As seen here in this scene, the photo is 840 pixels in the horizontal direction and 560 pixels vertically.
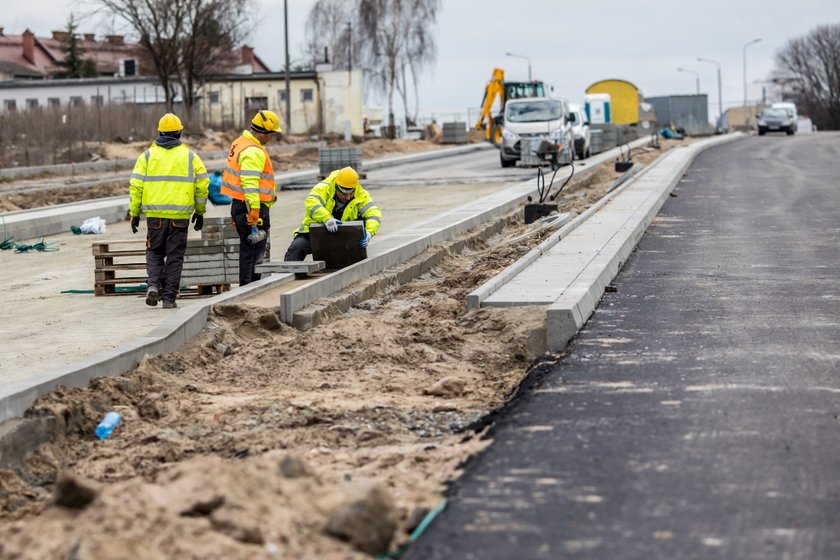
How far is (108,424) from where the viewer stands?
7996 mm

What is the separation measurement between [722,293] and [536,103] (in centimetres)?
2634

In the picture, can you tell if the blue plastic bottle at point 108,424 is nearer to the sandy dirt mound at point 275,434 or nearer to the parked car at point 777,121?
the sandy dirt mound at point 275,434

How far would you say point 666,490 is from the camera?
5.73 m

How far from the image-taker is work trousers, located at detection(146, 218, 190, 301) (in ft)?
41.6

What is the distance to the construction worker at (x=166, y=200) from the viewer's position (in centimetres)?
1259

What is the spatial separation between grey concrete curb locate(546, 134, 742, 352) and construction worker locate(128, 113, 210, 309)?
3970 mm

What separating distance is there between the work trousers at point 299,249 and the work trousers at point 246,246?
2.97ft

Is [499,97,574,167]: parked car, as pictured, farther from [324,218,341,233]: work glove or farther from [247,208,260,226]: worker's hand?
[247,208,260,226]: worker's hand

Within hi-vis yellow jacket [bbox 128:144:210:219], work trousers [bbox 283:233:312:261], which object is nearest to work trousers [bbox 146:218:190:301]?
hi-vis yellow jacket [bbox 128:144:210:219]

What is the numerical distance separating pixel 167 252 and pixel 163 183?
0.70 metres

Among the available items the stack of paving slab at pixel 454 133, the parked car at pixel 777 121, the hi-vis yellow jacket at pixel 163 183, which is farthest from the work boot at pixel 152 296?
the parked car at pixel 777 121

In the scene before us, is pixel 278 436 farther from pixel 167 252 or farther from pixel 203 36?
pixel 203 36

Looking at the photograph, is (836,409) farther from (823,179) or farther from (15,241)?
(823,179)

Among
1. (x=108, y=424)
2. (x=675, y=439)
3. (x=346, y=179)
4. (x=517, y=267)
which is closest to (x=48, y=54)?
(x=346, y=179)
